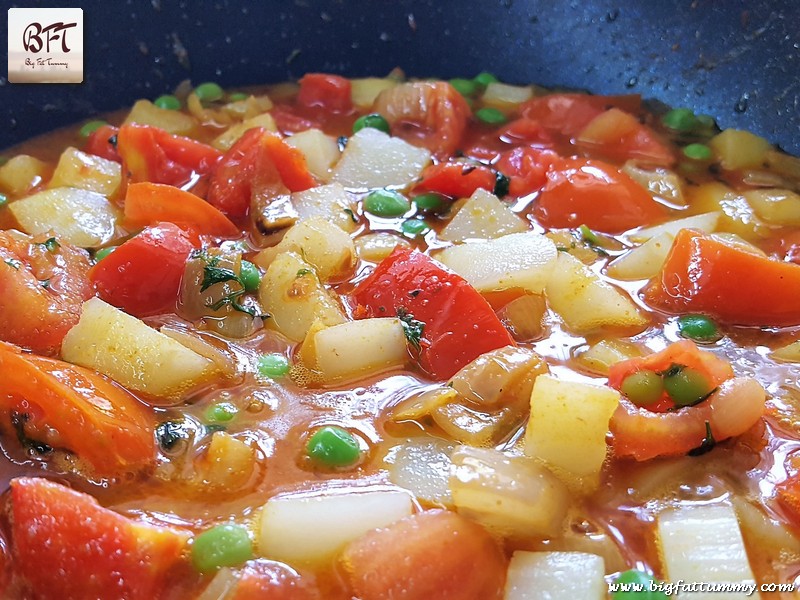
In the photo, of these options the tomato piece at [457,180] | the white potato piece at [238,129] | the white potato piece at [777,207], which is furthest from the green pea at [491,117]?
the white potato piece at [777,207]

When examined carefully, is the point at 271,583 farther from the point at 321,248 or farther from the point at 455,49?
the point at 455,49

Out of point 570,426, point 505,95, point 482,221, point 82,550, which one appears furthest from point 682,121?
point 82,550

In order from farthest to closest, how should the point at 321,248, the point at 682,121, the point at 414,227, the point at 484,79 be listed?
the point at 484,79, the point at 682,121, the point at 414,227, the point at 321,248

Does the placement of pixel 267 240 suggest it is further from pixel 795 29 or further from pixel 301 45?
pixel 795 29

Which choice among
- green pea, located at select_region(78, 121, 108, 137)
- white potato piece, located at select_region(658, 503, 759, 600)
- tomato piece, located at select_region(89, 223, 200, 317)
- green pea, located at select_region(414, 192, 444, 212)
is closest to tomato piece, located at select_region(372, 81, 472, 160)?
green pea, located at select_region(414, 192, 444, 212)

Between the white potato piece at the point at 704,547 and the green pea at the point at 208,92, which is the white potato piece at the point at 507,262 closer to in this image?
the white potato piece at the point at 704,547

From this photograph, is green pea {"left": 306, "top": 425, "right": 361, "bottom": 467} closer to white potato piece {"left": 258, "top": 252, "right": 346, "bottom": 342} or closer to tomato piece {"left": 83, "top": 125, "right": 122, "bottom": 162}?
white potato piece {"left": 258, "top": 252, "right": 346, "bottom": 342}

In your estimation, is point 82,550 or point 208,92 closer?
point 82,550
